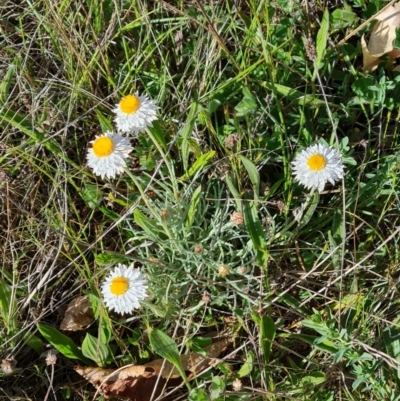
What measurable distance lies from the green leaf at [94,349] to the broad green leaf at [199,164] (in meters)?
0.43

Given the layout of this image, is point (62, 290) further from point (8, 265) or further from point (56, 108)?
point (56, 108)

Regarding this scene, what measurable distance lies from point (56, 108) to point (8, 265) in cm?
42

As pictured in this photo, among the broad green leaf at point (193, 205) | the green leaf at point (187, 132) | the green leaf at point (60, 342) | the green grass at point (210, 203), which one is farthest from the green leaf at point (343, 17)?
the green leaf at point (60, 342)

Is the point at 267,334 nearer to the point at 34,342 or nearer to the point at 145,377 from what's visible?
the point at 145,377

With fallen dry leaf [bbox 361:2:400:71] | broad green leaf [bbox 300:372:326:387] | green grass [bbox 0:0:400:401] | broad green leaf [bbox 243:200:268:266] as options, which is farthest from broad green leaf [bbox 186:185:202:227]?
fallen dry leaf [bbox 361:2:400:71]

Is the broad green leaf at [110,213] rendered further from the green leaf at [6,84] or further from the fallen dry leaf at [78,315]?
the green leaf at [6,84]

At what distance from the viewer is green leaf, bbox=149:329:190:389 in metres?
1.49

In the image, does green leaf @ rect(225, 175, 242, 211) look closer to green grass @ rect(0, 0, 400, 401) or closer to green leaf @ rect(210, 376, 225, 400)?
green grass @ rect(0, 0, 400, 401)

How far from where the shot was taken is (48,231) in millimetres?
1731

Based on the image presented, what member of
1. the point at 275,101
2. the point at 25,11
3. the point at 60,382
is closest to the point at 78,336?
the point at 60,382

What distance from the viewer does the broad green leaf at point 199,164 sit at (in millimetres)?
1594

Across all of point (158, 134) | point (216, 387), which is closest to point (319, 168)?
point (158, 134)

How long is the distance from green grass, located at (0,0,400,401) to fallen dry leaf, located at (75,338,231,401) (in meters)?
0.03

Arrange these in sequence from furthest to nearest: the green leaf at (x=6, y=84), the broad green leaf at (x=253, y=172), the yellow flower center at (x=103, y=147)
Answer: the green leaf at (x=6, y=84) → the broad green leaf at (x=253, y=172) → the yellow flower center at (x=103, y=147)
